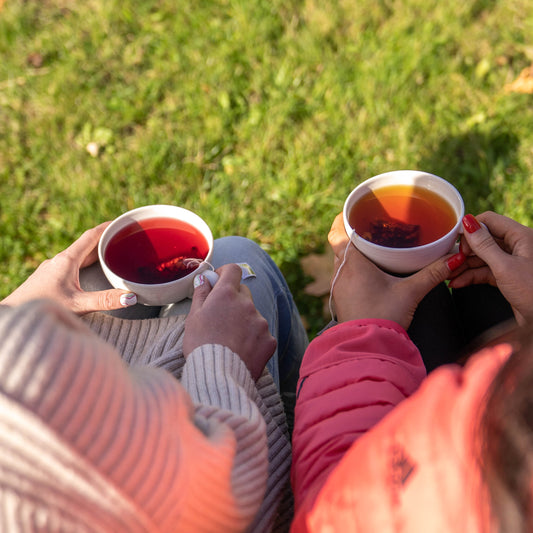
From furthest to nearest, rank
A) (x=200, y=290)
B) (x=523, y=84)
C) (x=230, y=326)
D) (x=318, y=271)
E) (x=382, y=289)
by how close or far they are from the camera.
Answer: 1. (x=523, y=84)
2. (x=318, y=271)
3. (x=382, y=289)
4. (x=200, y=290)
5. (x=230, y=326)

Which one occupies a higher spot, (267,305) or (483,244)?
(483,244)

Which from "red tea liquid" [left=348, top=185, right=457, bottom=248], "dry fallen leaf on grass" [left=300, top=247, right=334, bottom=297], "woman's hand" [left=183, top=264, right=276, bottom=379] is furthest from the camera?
"dry fallen leaf on grass" [left=300, top=247, right=334, bottom=297]

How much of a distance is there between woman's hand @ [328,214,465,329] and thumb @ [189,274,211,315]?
40 cm

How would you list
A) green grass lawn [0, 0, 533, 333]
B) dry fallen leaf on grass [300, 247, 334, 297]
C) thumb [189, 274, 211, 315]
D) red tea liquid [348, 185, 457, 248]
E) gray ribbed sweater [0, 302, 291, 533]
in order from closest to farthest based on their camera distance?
gray ribbed sweater [0, 302, 291, 533] → thumb [189, 274, 211, 315] → red tea liquid [348, 185, 457, 248] → dry fallen leaf on grass [300, 247, 334, 297] → green grass lawn [0, 0, 533, 333]

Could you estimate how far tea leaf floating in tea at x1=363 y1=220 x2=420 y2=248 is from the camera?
4.91 ft

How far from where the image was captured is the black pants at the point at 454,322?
152 centimetres

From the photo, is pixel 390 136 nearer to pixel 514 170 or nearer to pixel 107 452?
pixel 514 170

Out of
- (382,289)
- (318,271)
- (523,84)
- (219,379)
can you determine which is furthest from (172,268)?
(523,84)

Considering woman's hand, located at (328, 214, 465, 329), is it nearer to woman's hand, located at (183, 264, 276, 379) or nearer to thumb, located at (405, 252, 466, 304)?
thumb, located at (405, 252, 466, 304)

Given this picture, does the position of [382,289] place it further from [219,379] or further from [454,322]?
[219,379]

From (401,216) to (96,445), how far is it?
1.15 m

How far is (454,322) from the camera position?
1643mm

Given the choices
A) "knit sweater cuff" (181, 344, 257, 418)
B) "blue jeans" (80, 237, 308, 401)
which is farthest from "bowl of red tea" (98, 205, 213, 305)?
"knit sweater cuff" (181, 344, 257, 418)

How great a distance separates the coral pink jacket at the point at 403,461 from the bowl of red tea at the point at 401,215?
48cm
